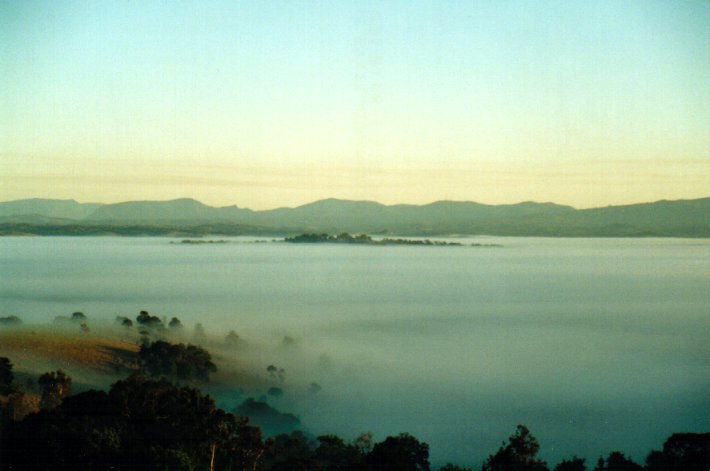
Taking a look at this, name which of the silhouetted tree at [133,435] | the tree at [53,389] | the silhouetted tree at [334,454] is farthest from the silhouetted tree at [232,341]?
the silhouetted tree at [133,435]

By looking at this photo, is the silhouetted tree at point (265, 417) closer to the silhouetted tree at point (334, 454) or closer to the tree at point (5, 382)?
the tree at point (5, 382)

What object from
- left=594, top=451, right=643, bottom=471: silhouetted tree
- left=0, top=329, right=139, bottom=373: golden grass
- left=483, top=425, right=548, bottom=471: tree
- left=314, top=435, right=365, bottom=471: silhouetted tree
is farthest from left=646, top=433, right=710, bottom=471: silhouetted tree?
left=0, top=329, right=139, bottom=373: golden grass

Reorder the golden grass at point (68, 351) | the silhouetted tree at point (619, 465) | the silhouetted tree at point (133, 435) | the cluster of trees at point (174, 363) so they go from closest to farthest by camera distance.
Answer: the silhouetted tree at point (133, 435), the silhouetted tree at point (619, 465), the golden grass at point (68, 351), the cluster of trees at point (174, 363)

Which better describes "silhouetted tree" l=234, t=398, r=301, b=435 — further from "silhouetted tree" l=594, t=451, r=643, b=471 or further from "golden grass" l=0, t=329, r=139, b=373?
"silhouetted tree" l=594, t=451, r=643, b=471

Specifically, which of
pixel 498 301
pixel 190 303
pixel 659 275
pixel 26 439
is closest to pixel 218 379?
pixel 26 439

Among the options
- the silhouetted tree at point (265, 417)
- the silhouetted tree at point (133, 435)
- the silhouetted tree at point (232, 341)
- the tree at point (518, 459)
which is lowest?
the silhouetted tree at point (232, 341)

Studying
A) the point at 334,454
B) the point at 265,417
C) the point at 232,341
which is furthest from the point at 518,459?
the point at 232,341

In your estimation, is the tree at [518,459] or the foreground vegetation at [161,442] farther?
the tree at [518,459]

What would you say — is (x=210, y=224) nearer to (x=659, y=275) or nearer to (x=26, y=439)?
(x=659, y=275)
